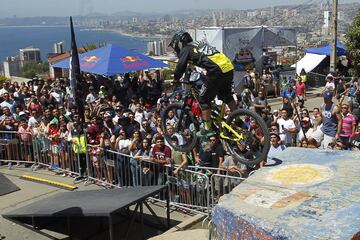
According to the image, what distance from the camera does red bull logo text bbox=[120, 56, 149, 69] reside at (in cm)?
1517

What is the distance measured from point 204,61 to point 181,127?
1.49m

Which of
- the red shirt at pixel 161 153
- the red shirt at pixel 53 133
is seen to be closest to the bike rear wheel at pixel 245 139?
the red shirt at pixel 161 153

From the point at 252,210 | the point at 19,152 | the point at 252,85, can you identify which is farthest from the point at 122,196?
the point at 252,85

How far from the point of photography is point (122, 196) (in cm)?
750

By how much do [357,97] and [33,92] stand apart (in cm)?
1052

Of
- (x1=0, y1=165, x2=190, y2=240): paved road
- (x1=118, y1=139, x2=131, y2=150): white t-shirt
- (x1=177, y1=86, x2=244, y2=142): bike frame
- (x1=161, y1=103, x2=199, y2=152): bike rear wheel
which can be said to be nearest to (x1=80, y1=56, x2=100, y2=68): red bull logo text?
(x1=0, y1=165, x2=190, y2=240): paved road

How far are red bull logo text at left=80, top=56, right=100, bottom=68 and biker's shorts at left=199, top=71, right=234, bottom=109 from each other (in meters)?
9.44

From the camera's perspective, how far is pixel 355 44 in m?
20.3

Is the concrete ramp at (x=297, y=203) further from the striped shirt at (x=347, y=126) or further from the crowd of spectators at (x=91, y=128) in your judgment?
the striped shirt at (x=347, y=126)

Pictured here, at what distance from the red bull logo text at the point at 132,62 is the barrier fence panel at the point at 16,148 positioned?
4541 millimetres

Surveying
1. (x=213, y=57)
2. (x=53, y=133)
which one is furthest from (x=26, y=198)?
(x=213, y=57)

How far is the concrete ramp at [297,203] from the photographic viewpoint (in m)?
4.26

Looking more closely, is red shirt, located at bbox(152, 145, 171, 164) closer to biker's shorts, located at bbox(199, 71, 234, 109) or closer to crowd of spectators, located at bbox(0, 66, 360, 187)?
crowd of spectators, located at bbox(0, 66, 360, 187)

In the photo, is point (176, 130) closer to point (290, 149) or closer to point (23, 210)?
point (290, 149)
